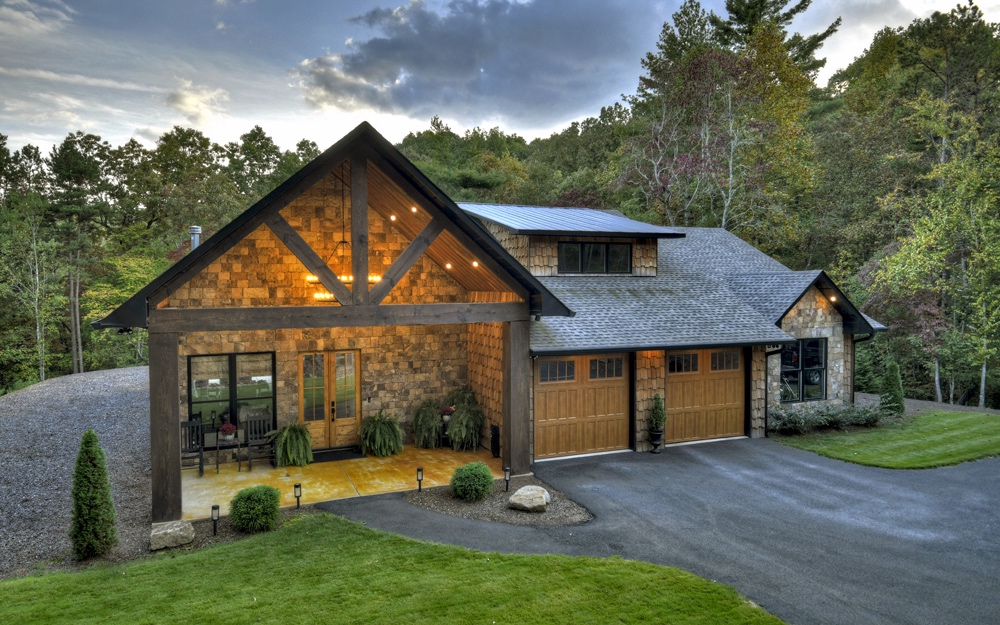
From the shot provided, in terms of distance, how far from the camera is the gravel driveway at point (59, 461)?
775 cm

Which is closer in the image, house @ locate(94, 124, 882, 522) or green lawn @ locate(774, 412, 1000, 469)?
house @ locate(94, 124, 882, 522)

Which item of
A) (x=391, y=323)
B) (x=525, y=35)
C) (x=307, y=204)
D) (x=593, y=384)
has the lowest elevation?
(x=593, y=384)

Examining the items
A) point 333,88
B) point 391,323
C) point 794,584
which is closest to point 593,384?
point 391,323

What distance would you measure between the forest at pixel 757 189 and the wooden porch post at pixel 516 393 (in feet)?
55.0

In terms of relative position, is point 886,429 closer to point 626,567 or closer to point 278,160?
point 626,567

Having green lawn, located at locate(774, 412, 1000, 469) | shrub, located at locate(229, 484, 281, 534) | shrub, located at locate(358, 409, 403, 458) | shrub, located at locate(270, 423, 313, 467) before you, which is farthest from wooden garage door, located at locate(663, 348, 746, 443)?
shrub, located at locate(229, 484, 281, 534)

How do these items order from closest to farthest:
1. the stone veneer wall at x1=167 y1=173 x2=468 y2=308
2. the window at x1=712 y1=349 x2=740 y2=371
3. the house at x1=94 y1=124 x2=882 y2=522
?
the house at x1=94 y1=124 x2=882 y2=522 < the stone veneer wall at x1=167 y1=173 x2=468 y2=308 < the window at x1=712 y1=349 x2=740 y2=371

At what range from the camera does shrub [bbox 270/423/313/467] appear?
11297mm

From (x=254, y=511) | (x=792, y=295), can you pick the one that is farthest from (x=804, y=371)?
(x=254, y=511)

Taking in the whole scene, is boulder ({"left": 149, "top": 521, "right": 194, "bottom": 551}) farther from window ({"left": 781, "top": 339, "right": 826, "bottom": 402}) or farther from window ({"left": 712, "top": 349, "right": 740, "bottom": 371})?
window ({"left": 781, "top": 339, "right": 826, "bottom": 402})

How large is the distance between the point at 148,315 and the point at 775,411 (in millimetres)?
13648

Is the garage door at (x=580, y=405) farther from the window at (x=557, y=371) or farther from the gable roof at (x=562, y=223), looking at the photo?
the gable roof at (x=562, y=223)

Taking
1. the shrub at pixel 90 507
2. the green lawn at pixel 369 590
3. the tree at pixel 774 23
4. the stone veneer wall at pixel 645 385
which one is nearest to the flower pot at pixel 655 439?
the stone veneer wall at pixel 645 385

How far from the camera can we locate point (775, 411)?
1412 cm
